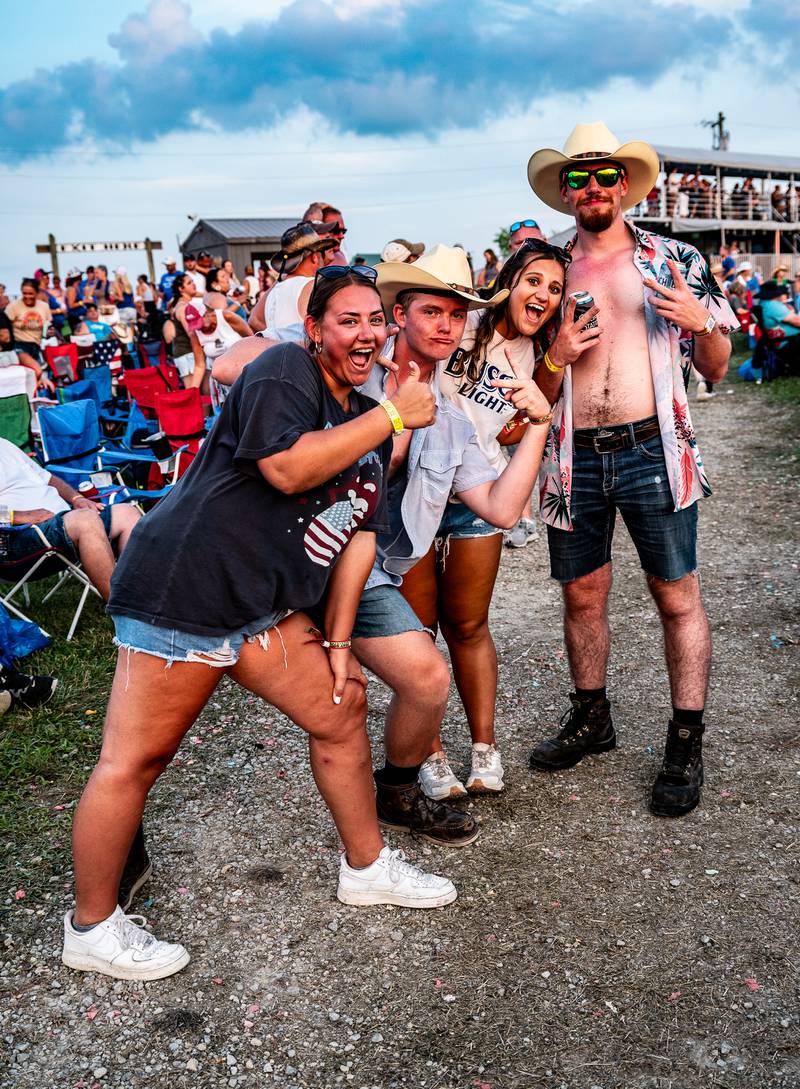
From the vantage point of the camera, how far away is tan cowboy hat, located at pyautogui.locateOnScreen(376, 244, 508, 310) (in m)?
2.98

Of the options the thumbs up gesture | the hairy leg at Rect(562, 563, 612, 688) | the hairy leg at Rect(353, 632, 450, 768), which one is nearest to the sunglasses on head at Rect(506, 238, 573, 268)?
the thumbs up gesture

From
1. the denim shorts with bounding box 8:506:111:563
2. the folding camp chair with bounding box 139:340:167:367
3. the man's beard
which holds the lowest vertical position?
the denim shorts with bounding box 8:506:111:563

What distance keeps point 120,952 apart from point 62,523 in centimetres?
311

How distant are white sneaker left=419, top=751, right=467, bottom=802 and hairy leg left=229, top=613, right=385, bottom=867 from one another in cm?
70

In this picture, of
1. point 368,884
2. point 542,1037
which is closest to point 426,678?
point 368,884

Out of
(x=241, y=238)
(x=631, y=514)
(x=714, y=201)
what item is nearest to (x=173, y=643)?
(x=631, y=514)

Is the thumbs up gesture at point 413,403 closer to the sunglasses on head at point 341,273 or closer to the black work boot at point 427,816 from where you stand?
the sunglasses on head at point 341,273

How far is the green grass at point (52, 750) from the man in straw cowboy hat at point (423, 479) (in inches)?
54.8

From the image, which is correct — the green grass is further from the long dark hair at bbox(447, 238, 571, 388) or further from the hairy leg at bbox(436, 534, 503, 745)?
the long dark hair at bbox(447, 238, 571, 388)

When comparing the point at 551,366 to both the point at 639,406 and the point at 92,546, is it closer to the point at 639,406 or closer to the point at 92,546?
the point at 639,406

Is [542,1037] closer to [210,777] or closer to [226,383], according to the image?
[210,777]

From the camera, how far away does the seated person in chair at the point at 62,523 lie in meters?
5.22

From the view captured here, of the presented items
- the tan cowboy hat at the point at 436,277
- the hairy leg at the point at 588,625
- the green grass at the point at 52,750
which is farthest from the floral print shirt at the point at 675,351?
the green grass at the point at 52,750

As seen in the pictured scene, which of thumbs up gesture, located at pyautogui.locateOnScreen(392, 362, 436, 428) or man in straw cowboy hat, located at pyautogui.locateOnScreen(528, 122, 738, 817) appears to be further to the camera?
man in straw cowboy hat, located at pyautogui.locateOnScreen(528, 122, 738, 817)
